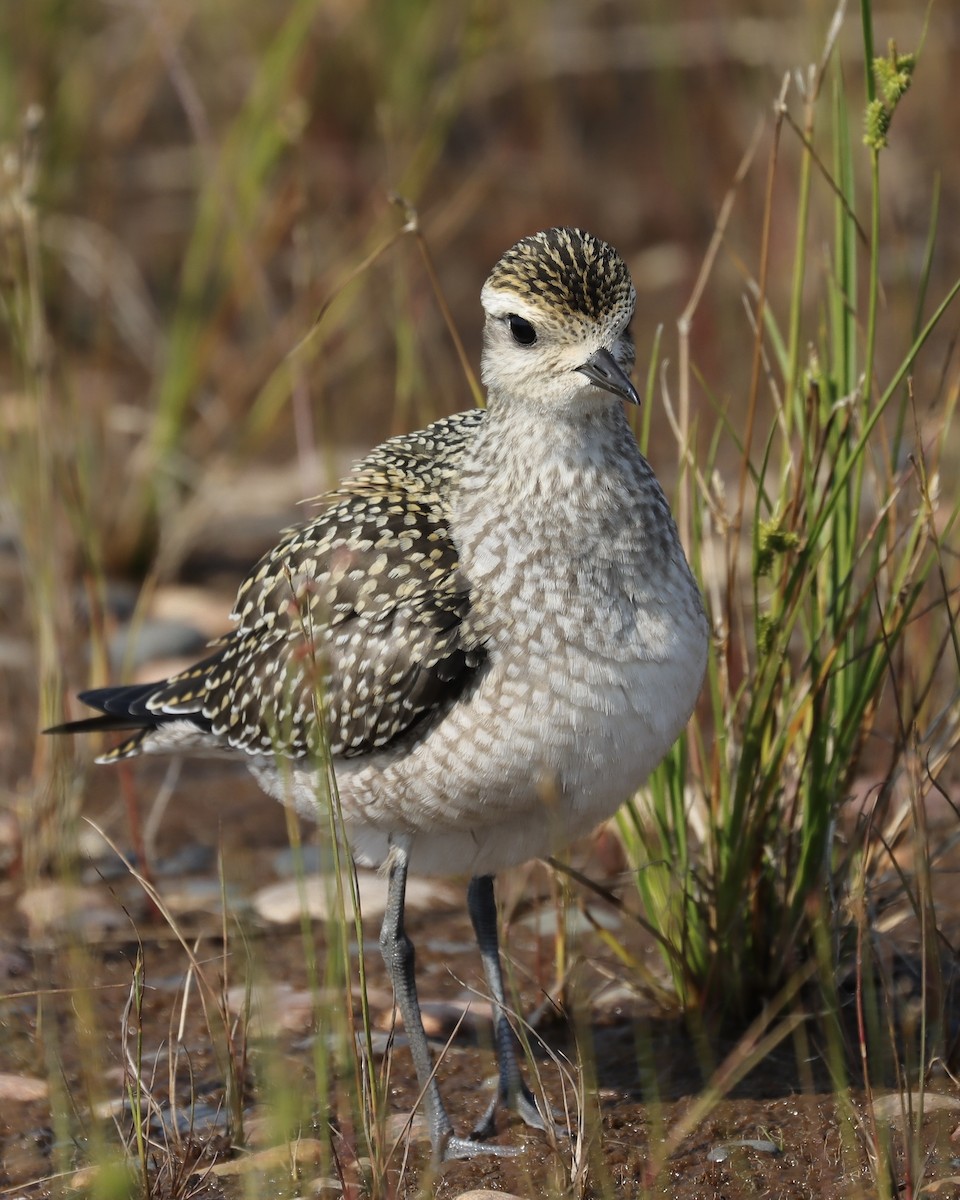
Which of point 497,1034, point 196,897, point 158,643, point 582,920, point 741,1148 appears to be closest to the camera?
point 741,1148

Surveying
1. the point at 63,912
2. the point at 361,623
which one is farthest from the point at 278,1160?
the point at 63,912

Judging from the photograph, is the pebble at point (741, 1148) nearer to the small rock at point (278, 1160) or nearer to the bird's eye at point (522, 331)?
the small rock at point (278, 1160)

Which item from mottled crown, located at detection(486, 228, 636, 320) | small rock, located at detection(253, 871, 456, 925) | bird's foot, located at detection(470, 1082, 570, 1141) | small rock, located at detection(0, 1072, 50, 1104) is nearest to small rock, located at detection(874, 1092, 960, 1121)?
bird's foot, located at detection(470, 1082, 570, 1141)

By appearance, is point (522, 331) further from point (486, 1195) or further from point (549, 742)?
point (486, 1195)

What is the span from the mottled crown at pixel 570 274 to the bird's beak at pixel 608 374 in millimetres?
115

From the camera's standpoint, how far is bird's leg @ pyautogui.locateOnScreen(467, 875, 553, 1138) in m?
4.36

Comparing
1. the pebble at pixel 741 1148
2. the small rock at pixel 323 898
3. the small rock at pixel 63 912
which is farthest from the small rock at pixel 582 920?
the small rock at pixel 63 912

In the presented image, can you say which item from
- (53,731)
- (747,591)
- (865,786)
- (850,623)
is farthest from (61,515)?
(850,623)

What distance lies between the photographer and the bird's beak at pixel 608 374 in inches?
146

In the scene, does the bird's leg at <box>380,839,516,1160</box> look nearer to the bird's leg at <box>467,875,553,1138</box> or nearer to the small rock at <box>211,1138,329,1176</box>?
the bird's leg at <box>467,875,553,1138</box>

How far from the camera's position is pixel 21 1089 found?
448 centimetres

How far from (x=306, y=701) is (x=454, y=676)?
1.60ft

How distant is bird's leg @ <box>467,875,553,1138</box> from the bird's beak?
4.84 feet

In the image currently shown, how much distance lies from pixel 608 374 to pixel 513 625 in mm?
584
